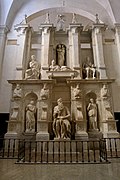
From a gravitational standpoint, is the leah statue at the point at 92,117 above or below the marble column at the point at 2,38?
below

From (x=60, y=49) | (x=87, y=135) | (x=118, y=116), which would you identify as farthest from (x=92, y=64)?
(x=87, y=135)

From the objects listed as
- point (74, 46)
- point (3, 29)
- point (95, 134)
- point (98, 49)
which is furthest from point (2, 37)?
point (95, 134)

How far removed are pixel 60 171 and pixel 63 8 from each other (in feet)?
33.9

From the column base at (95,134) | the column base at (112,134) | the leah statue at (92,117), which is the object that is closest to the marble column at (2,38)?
the leah statue at (92,117)

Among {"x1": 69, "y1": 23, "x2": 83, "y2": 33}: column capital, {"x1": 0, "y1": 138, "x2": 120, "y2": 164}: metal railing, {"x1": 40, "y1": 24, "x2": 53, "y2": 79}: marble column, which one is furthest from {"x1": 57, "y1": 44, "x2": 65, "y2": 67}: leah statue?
{"x1": 0, "y1": 138, "x2": 120, "y2": 164}: metal railing

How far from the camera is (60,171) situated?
4871 millimetres

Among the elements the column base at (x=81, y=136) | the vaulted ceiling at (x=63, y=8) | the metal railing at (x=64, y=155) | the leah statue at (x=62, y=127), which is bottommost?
the metal railing at (x=64, y=155)

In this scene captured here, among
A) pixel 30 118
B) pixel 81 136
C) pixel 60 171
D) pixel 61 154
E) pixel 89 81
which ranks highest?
pixel 89 81

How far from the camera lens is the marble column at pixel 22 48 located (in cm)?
1023

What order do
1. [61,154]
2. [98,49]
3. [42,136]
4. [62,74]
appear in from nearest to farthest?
[61,154]
[42,136]
[62,74]
[98,49]

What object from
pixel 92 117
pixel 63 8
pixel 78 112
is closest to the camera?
pixel 78 112

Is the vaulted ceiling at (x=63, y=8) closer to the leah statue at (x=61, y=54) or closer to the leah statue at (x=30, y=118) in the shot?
the leah statue at (x=61, y=54)

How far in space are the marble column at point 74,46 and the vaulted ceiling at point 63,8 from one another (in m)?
2.02

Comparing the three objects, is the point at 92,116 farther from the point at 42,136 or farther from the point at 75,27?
the point at 75,27
